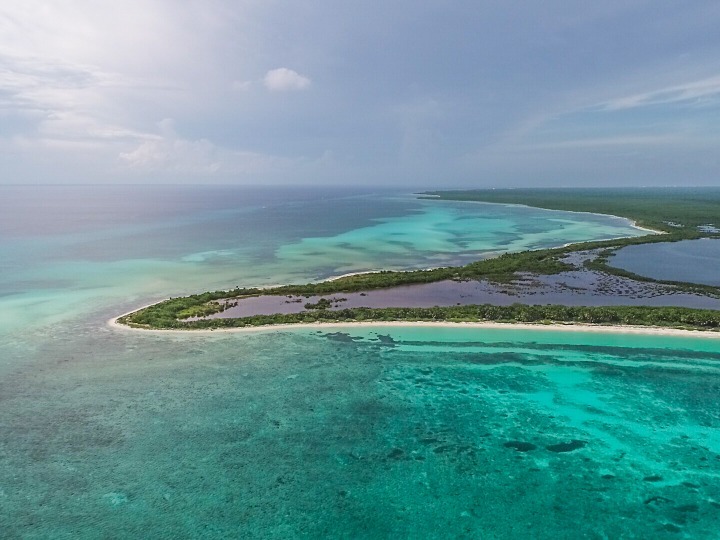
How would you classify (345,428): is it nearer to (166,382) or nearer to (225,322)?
(166,382)

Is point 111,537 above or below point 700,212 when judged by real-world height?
below

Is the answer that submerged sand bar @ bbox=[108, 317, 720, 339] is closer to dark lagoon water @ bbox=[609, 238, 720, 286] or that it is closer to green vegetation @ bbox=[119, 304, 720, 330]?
green vegetation @ bbox=[119, 304, 720, 330]

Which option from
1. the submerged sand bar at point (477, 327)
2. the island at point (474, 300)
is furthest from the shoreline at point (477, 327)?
the island at point (474, 300)

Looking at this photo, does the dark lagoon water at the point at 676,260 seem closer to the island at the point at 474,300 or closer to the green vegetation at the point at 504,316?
the island at the point at 474,300

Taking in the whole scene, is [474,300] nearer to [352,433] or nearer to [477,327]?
[477,327]

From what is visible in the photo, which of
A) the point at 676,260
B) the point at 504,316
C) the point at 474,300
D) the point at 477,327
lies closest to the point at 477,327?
the point at 477,327

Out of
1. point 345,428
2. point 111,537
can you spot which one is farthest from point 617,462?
point 111,537
